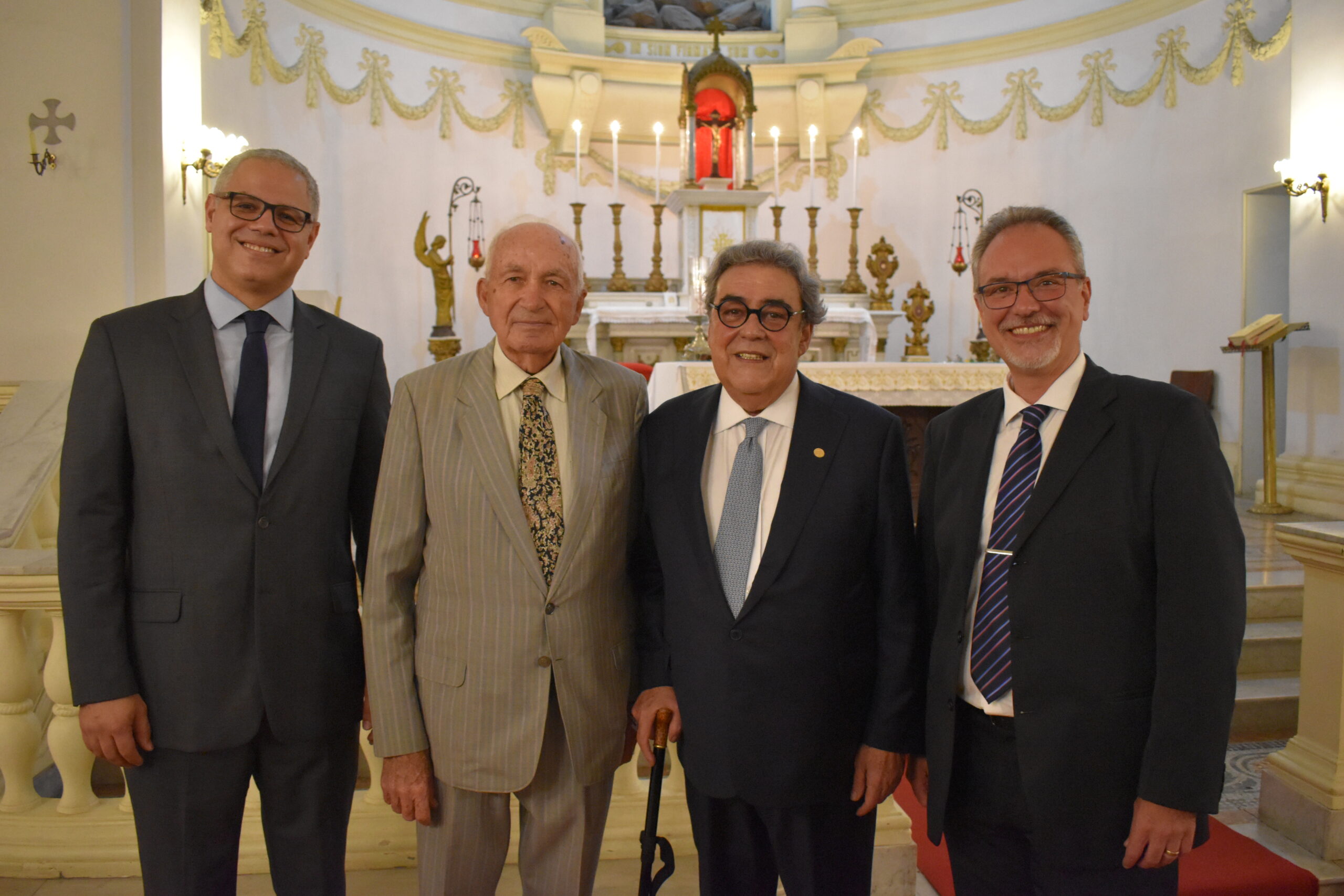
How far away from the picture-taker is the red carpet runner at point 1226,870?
2.15m

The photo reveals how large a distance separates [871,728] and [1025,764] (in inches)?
9.8

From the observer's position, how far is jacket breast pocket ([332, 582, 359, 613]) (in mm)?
1640

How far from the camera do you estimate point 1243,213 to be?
21.7ft

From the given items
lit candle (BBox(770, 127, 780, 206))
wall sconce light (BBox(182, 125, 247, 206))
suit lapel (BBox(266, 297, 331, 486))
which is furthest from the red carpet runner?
lit candle (BBox(770, 127, 780, 206))

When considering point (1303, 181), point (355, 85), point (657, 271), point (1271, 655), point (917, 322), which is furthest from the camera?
point (355, 85)

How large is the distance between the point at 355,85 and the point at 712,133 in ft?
10.3

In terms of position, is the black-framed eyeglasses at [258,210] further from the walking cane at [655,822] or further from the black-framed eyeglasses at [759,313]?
the walking cane at [655,822]

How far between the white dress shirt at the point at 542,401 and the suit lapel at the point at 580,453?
0.05 feet

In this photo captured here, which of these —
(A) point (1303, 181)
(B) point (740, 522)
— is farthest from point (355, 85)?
(B) point (740, 522)

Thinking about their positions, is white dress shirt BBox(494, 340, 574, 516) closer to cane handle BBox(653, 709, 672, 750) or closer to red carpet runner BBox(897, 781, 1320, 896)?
cane handle BBox(653, 709, 672, 750)

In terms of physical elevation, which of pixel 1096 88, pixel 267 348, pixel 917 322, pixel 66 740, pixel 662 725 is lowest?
pixel 66 740

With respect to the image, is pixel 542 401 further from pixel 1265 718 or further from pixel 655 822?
pixel 1265 718

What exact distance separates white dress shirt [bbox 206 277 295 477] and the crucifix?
583 cm

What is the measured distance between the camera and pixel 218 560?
1.55 meters
